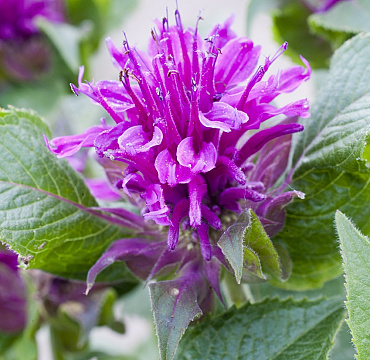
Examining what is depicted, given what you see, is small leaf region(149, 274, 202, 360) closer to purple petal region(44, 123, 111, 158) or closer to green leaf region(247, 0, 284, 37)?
purple petal region(44, 123, 111, 158)

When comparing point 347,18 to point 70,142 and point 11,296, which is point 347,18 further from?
point 11,296

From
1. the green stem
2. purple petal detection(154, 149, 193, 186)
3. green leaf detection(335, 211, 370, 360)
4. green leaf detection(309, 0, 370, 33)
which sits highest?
green leaf detection(309, 0, 370, 33)

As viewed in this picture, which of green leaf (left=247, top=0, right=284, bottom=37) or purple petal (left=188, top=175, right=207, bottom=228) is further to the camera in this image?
green leaf (left=247, top=0, right=284, bottom=37)

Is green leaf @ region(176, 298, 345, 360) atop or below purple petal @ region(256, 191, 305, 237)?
below

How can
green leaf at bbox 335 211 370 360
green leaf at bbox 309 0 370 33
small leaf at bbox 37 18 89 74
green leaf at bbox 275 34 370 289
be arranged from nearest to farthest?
1. green leaf at bbox 335 211 370 360
2. green leaf at bbox 275 34 370 289
3. green leaf at bbox 309 0 370 33
4. small leaf at bbox 37 18 89 74

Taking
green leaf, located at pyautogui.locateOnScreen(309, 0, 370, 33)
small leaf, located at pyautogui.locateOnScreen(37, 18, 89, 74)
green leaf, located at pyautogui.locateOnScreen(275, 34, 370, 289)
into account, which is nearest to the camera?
green leaf, located at pyautogui.locateOnScreen(275, 34, 370, 289)

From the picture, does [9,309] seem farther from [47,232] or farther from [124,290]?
[47,232]

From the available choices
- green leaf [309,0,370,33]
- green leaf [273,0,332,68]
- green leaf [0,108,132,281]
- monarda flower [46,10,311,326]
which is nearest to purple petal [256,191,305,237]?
monarda flower [46,10,311,326]
